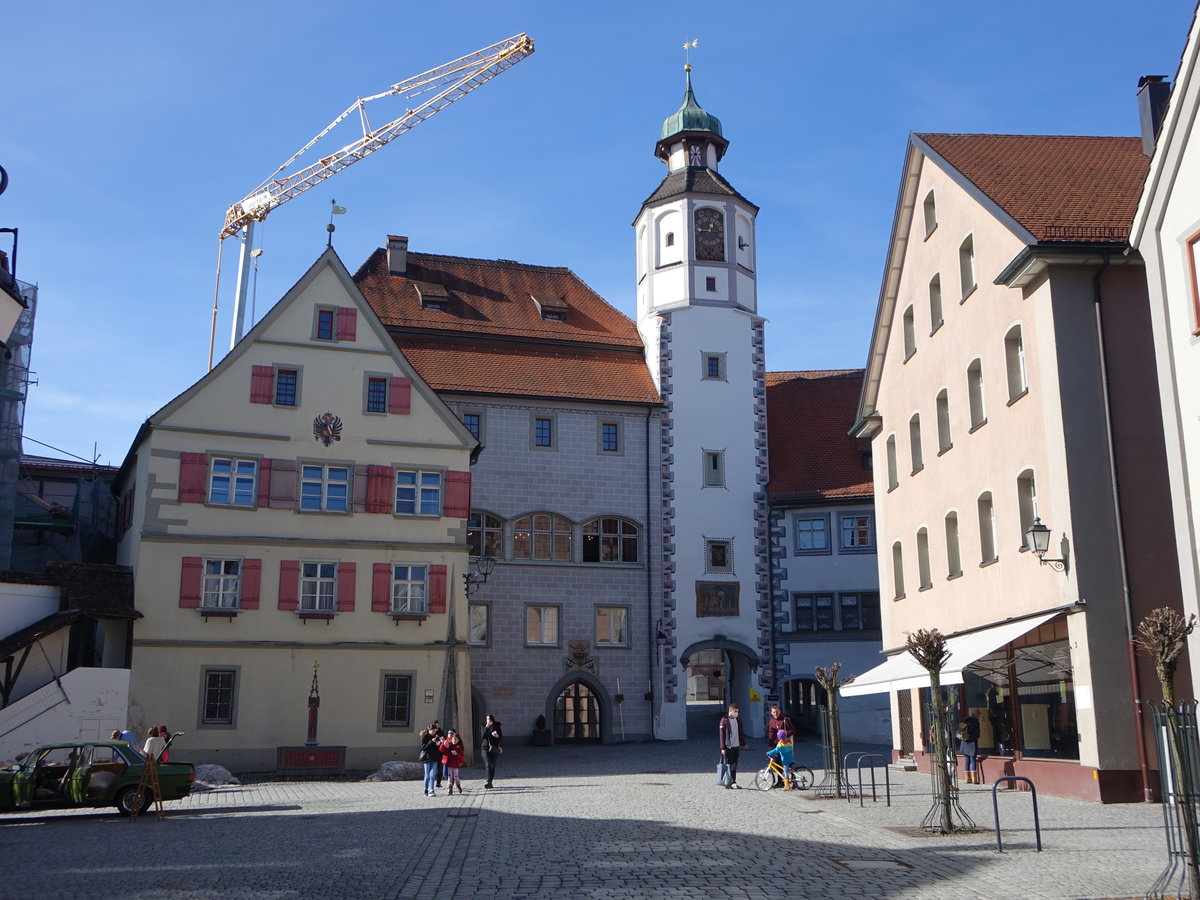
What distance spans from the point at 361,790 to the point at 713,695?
184ft

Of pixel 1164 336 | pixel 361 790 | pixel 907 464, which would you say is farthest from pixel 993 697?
pixel 361 790

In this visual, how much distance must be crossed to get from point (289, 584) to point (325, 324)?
7.40 meters

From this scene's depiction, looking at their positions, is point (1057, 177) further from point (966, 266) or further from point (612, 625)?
point (612, 625)

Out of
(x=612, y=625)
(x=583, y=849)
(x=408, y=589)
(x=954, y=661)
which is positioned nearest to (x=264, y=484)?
(x=408, y=589)

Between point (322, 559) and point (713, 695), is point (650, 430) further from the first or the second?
point (713, 695)

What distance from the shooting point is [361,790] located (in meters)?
26.7

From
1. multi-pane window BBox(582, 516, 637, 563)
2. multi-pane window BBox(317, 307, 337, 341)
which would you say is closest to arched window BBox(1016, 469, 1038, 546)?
multi-pane window BBox(317, 307, 337, 341)

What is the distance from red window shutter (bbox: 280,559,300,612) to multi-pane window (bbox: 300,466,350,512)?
1621mm

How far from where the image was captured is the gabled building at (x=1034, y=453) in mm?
20688

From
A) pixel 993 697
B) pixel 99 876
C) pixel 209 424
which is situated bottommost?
pixel 99 876

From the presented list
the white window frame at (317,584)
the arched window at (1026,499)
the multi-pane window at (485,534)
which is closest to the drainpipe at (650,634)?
the multi-pane window at (485,534)

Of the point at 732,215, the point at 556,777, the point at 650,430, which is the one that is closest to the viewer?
the point at 556,777

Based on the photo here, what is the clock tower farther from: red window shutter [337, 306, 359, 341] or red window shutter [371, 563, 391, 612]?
red window shutter [337, 306, 359, 341]

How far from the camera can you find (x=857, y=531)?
46.0m
